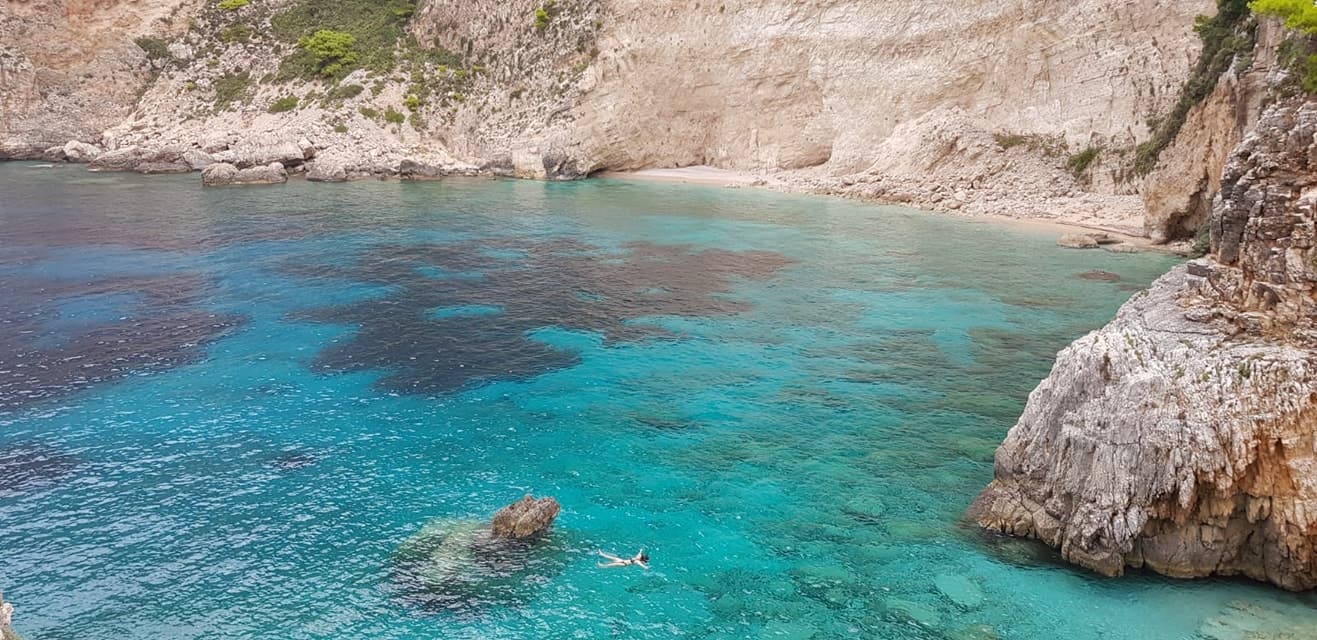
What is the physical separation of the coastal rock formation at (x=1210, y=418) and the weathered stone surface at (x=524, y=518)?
713cm

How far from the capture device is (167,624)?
11.1m

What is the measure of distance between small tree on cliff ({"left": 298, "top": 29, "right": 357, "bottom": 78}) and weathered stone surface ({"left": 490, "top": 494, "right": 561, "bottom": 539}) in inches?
2721

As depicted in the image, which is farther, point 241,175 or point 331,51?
point 331,51

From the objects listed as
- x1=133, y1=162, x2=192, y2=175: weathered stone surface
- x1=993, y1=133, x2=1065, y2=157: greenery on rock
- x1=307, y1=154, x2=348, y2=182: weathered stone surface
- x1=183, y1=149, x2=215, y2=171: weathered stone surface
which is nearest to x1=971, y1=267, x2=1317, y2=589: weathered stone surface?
x1=993, y1=133, x2=1065, y2=157: greenery on rock

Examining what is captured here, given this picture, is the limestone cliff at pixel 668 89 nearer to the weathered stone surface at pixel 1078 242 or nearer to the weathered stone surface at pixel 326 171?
the weathered stone surface at pixel 326 171

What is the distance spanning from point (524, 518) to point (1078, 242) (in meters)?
32.0

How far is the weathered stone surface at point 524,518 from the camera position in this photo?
13.4m

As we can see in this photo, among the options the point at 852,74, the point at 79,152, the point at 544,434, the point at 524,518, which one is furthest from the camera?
the point at 79,152

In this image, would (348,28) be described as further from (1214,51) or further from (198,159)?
(1214,51)

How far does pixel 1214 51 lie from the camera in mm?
33469

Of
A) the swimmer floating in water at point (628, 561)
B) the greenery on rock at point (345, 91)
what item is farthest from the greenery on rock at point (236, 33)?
the swimmer floating in water at point (628, 561)

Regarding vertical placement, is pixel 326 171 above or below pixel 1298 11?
below

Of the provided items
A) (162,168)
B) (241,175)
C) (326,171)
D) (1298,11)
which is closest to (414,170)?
(326,171)

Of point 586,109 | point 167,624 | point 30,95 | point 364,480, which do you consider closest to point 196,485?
point 364,480
